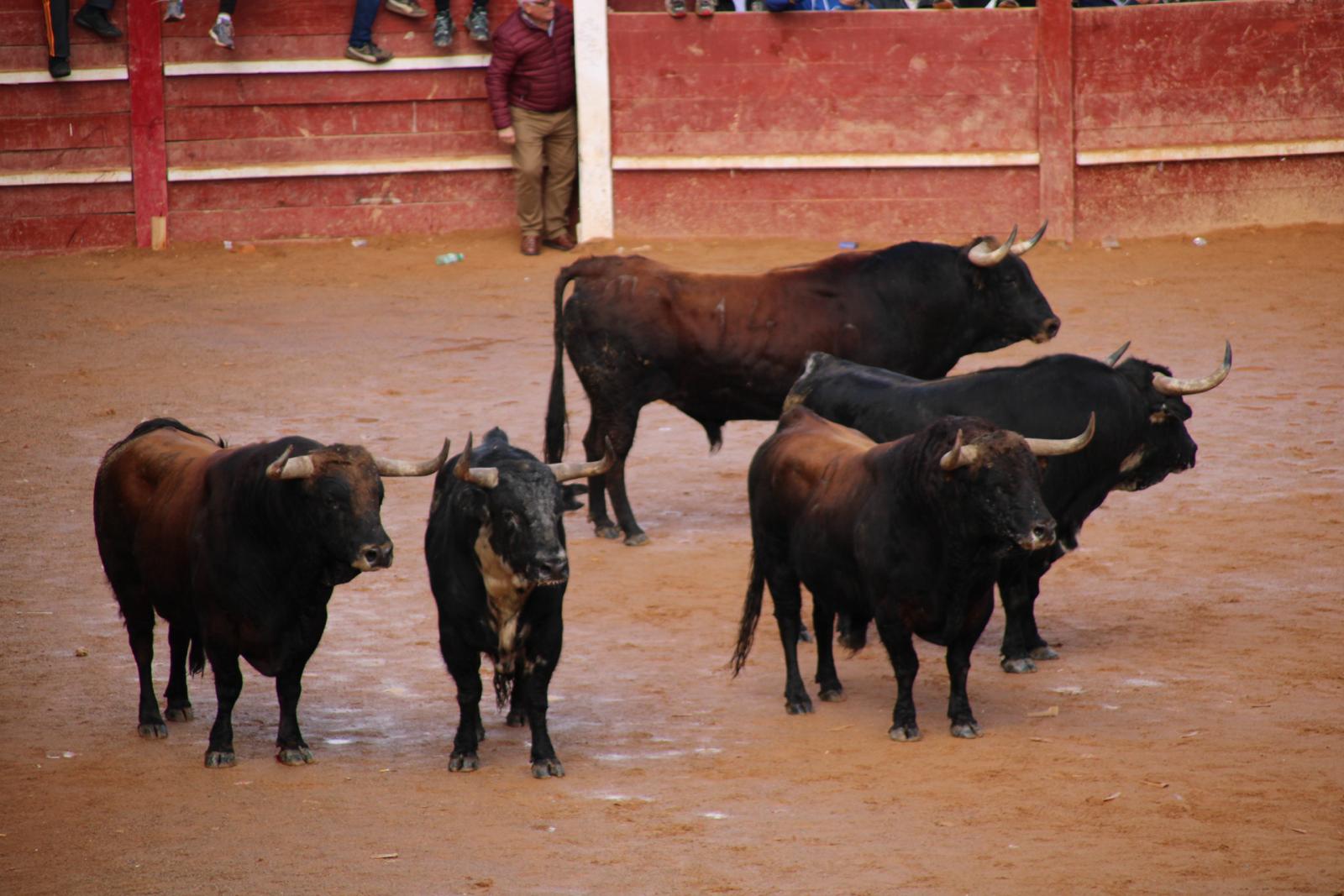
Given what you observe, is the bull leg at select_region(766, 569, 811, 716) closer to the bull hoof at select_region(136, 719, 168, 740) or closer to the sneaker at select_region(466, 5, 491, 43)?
the bull hoof at select_region(136, 719, 168, 740)

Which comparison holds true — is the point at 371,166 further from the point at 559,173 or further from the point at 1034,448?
the point at 1034,448

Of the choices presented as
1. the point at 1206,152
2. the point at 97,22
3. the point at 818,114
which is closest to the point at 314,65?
the point at 97,22

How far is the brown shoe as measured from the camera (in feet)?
59.4

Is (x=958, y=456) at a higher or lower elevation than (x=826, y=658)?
higher

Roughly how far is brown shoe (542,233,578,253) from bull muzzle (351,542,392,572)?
38.4 feet

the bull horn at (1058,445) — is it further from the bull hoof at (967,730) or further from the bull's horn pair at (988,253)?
the bull's horn pair at (988,253)

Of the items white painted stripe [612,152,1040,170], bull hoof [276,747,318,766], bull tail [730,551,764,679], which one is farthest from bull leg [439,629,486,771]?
white painted stripe [612,152,1040,170]

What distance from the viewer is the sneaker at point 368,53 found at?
18062 millimetres

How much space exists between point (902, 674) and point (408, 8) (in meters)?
12.6

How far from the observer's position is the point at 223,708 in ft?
22.7

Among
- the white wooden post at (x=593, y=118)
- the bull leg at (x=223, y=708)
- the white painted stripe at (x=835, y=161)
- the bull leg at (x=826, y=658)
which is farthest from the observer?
the white painted stripe at (x=835, y=161)

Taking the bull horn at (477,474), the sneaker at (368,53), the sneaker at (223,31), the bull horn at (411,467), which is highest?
the sneaker at (223,31)

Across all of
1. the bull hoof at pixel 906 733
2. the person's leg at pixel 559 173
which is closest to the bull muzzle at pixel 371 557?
the bull hoof at pixel 906 733

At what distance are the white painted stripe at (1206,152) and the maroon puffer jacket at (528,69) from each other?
5.20 m
